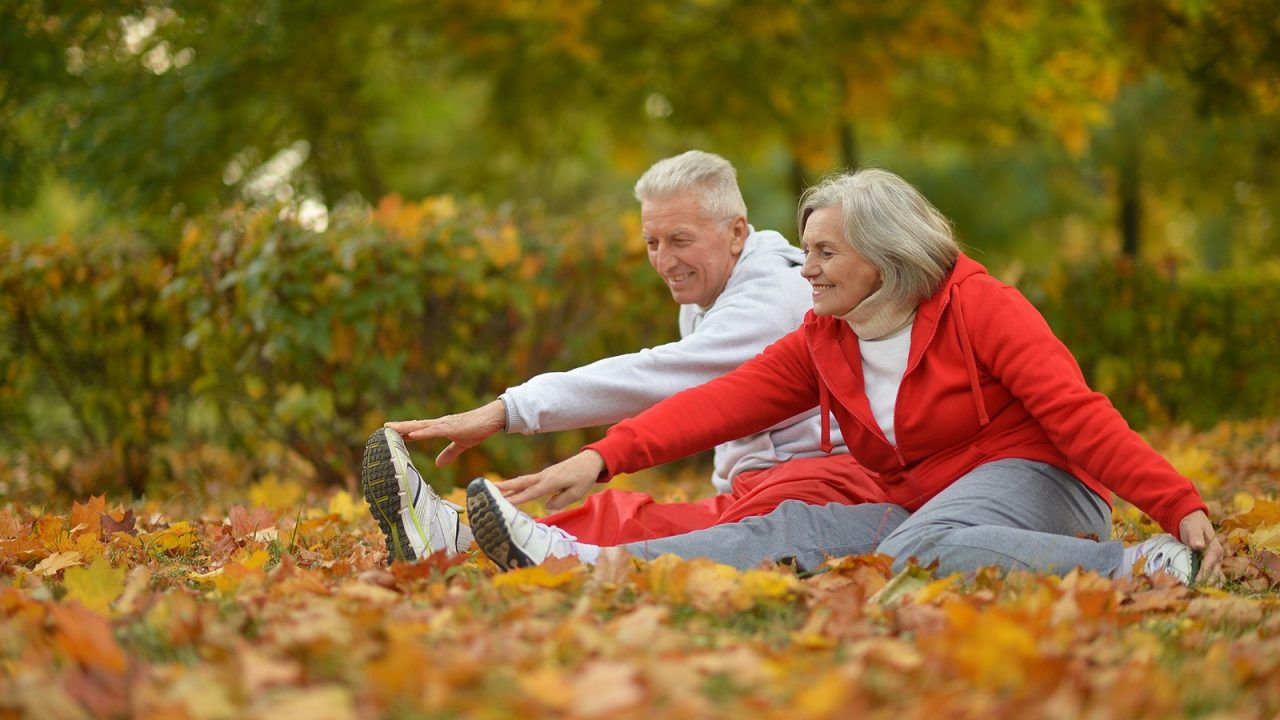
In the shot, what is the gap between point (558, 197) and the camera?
1973 centimetres

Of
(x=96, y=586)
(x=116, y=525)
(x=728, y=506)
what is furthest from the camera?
(x=116, y=525)

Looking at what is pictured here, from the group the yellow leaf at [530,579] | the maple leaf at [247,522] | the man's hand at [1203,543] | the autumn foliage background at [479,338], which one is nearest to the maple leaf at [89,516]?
the autumn foliage background at [479,338]

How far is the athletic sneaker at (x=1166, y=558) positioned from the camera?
2.76 m

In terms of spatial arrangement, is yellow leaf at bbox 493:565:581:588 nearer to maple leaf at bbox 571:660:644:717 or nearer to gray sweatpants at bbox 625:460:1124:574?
gray sweatpants at bbox 625:460:1124:574

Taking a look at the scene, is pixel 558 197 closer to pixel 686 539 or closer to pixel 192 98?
pixel 192 98

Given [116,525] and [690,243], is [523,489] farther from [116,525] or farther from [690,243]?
[116,525]

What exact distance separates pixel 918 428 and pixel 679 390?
745 mm

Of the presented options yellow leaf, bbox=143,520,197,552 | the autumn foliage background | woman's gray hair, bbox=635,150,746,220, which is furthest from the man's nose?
yellow leaf, bbox=143,520,197,552

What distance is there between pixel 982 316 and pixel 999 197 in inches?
602

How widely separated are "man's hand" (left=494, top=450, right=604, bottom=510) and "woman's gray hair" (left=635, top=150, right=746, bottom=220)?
103cm

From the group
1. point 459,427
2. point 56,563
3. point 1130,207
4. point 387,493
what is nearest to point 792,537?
point 459,427

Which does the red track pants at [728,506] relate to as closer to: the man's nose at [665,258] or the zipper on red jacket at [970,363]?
the zipper on red jacket at [970,363]

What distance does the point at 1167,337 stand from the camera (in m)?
7.54

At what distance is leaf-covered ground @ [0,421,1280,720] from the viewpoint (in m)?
1.69
